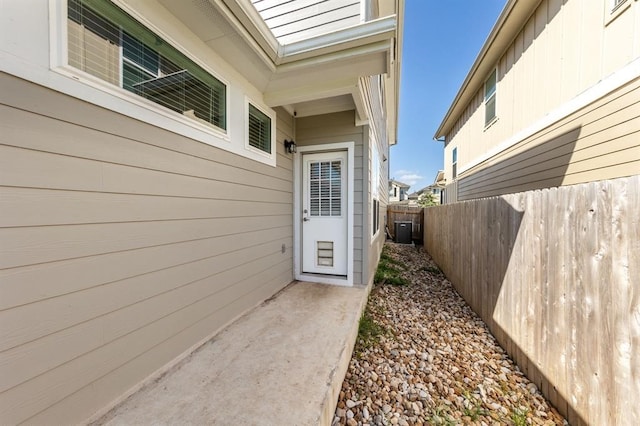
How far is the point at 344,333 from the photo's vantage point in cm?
241

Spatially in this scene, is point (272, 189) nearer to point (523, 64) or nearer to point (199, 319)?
point (199, 319)

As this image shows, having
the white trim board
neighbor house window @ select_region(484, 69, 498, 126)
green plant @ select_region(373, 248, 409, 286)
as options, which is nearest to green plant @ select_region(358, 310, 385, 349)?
green plant @ select_region(373, 248, 409, 286)

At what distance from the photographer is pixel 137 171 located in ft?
5.60

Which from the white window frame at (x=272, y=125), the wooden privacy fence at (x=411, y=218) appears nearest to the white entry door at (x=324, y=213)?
the white window frame at (x=272, y=125)

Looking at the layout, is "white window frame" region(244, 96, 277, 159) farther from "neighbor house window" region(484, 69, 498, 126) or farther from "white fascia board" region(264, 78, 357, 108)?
"neighbor house window" region(484, 69, 498, 126)

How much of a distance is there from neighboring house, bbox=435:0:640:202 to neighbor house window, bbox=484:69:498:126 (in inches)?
1.0

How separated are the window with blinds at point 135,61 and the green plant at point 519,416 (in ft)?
11.4

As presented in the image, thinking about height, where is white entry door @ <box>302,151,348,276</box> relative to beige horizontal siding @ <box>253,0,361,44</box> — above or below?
below

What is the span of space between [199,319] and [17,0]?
90.6 inches

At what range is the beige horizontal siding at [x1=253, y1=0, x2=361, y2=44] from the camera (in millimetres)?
2787

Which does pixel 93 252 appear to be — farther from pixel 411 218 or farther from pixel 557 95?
pixel 411 218

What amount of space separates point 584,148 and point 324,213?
12.3ft

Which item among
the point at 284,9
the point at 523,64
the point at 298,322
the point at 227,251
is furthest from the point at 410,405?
the point at 523,64

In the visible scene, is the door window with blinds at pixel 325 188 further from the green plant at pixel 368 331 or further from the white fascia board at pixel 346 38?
the white fascia board at pixel 346 38
